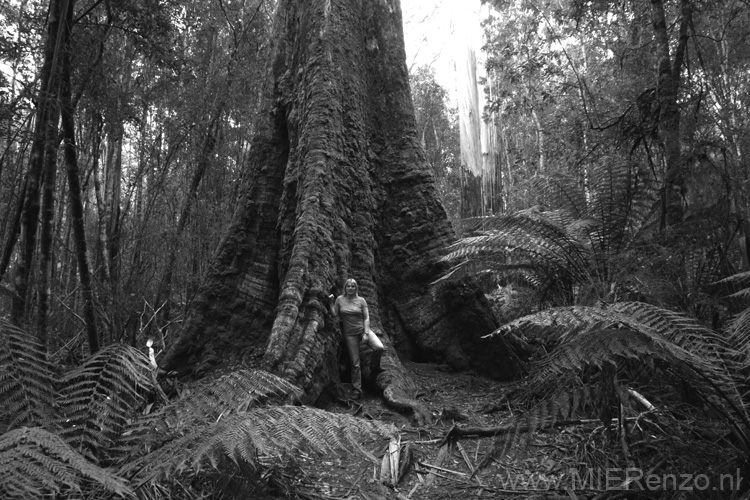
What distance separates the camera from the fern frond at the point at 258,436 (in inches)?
63.6

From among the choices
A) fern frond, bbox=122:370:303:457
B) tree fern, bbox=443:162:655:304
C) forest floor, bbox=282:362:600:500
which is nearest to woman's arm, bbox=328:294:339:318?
forest floor, bbox=282:362:600:500

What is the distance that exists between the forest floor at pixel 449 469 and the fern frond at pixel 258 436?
Answer: 1.97 feet

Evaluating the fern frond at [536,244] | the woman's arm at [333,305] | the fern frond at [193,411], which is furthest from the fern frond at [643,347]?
the woman's arm at [333,305]

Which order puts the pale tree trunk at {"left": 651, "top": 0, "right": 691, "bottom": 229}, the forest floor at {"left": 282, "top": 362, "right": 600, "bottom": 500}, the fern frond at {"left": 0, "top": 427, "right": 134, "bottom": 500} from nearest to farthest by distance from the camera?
1. the fern frond at {"left": 0, "top": 427, "right": 134, "bottom": 500}
2. the forest floor at {"left": 282, "top": 362, "right": 600, "bottom": 500}
3. the pale tree trunk at {"left": 651, "top": 0, "right": 691, "bottom": 229}

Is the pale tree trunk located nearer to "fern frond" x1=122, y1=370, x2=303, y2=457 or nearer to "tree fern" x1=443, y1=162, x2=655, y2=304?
"tree fern" x1=443, y1=162, x2=655, y2=304

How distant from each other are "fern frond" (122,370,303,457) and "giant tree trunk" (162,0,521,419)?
1479 mm

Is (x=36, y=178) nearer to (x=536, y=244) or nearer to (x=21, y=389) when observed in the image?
(x=21, y=389)

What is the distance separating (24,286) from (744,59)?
9233mm

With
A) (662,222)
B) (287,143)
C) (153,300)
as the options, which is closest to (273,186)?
(287,143)

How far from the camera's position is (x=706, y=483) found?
1844mm

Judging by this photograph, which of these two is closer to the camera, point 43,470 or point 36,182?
point 43,470

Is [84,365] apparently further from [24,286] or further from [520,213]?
[520,213]

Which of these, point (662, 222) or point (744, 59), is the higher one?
point (744, 59)

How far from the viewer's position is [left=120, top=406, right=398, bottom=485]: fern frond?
1616mm
